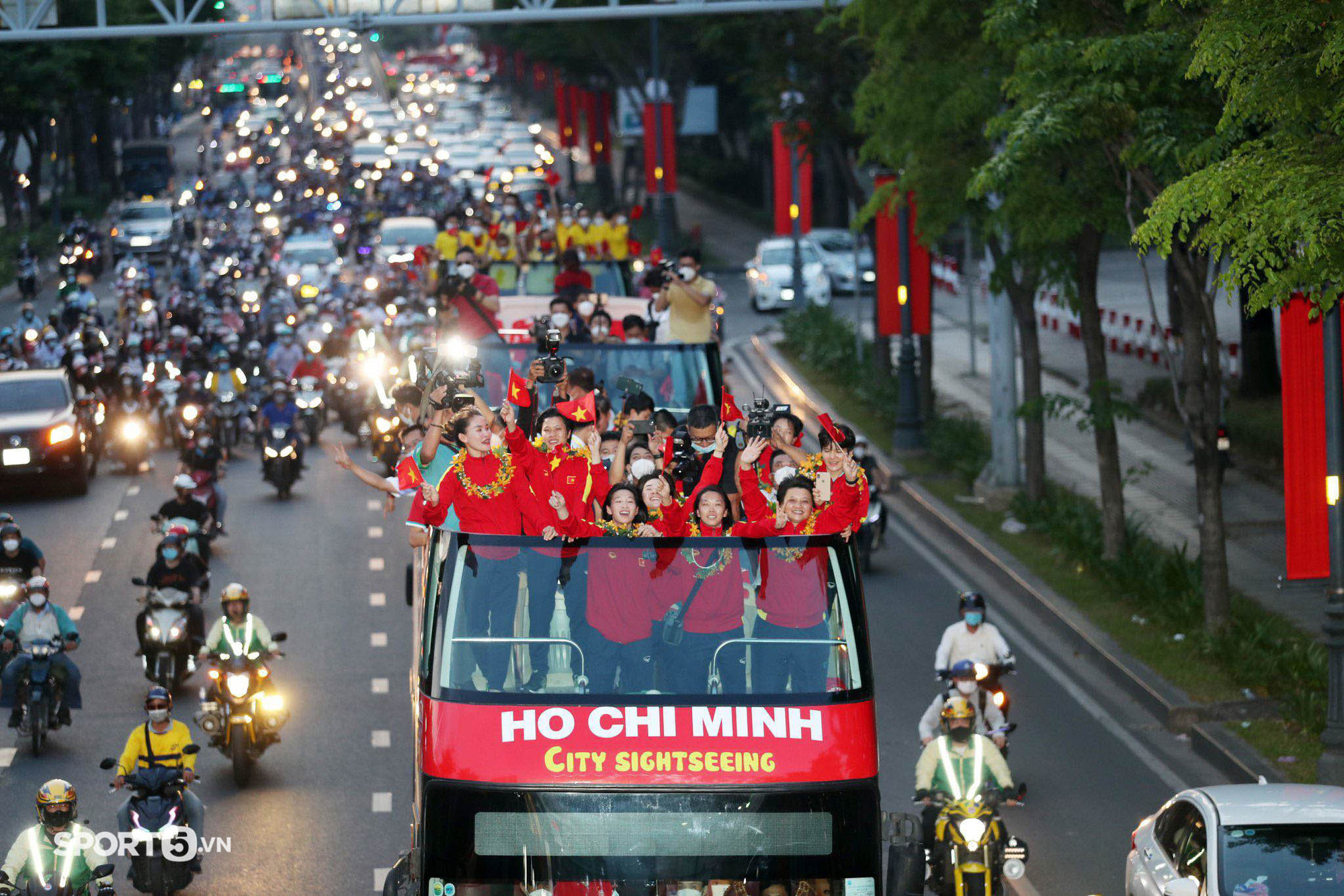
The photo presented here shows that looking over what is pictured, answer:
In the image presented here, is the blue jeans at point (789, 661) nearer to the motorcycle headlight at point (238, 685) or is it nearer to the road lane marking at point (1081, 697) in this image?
the road lane marking at point (1081, 697)

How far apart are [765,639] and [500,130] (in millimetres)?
95190

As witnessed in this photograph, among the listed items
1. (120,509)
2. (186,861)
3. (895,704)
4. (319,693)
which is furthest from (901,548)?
(186,861)

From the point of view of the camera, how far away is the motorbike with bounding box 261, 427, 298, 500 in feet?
91.5

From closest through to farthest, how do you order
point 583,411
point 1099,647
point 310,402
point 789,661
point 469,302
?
1. point 789,661
2. point 583,411
3. point 1099,647
4. point 469,302
5. point 310,402

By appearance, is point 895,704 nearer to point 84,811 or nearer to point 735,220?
point 84,811

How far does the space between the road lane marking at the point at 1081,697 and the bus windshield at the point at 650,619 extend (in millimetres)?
6938

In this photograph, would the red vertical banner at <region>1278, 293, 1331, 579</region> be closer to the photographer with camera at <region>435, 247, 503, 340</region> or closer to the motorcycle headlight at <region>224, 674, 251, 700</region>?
the photographer with camera at <region>435, 247, 503, 340</region>

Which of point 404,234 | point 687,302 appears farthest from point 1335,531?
point 404,234

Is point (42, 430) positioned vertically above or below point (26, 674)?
above

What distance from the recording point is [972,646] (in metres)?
15.6

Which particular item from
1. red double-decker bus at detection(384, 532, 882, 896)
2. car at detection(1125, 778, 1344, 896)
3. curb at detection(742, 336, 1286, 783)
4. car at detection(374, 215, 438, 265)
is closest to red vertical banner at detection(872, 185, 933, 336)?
curb at detection(742, 336, 1286, 783)

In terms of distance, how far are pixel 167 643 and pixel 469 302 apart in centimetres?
A: 443

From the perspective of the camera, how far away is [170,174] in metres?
79.9

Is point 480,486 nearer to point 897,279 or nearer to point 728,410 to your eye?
point 728,410
